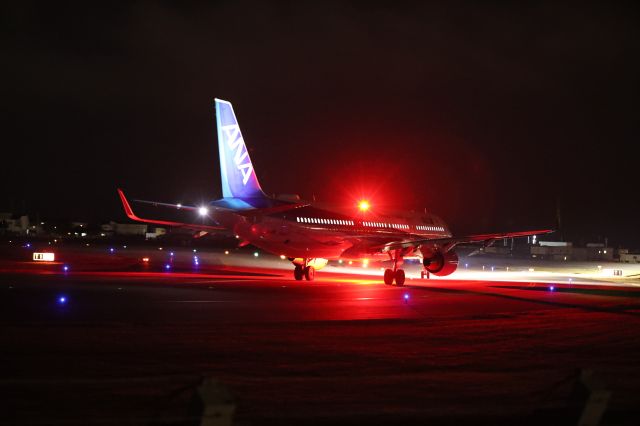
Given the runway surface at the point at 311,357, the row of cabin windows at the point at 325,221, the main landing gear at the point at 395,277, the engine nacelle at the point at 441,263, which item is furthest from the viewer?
the engine nacelle at the point at 441,263

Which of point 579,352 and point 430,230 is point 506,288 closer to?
point 430,230

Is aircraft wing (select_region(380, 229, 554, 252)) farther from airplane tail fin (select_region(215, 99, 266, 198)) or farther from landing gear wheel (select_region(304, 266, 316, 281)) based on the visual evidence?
airplane tail fin (select_region(215, 99, 266, 198))

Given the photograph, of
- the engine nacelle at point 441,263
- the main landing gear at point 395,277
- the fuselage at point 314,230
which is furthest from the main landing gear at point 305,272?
the engine nacelle at point 441,263

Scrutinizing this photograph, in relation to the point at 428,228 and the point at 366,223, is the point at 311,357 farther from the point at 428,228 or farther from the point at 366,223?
the point at 428,228

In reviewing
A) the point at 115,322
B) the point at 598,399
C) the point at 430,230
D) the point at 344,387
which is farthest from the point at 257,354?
the point at 430,230

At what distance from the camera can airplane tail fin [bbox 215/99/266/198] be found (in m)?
32.6

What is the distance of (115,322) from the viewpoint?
54.3ft

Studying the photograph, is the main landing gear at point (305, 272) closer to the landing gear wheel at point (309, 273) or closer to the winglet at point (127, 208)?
the landing gear wheel at point (309, 273)

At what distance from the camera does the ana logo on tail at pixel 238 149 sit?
1286 inches

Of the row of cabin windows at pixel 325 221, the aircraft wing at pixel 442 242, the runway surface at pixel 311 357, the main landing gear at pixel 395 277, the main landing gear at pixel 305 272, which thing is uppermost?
the row of cabin windows at pixel 325 221

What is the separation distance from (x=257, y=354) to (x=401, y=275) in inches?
810

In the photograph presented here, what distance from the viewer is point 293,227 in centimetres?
3300

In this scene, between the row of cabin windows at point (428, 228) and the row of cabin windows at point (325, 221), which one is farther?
the row of cabin windows at point (428, 228)

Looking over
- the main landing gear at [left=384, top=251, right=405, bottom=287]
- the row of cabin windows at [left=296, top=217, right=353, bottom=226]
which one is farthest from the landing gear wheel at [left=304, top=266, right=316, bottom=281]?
the main landing gear at [left=384, top=251, right=405, bottom=287]
